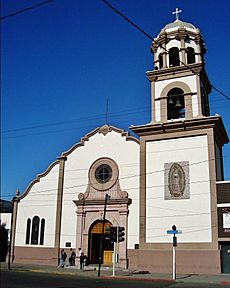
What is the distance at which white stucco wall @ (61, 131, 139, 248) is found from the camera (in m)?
29.9

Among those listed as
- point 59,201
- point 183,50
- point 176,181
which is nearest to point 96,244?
point 59,201

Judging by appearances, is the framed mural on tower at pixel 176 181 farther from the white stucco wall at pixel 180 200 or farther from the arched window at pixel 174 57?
the arched window at pixel 174 57

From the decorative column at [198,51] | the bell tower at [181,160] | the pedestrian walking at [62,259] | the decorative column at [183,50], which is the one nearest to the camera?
the bell tower at [181,160]

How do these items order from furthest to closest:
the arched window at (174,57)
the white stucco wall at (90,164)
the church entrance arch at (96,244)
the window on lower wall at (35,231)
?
the window on lower wall at (35,231), the arched window at (174,57), the church entrance arch at (96,244), the white stucco wall at (90,164)

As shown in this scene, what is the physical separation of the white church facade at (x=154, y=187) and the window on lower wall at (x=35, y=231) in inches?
3.5

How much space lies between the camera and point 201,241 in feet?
84.9

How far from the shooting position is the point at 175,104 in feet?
98.7

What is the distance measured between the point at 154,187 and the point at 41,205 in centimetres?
1125

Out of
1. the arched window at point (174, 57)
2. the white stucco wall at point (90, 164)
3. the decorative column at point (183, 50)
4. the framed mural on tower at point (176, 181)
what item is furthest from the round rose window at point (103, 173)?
the decorative column at point (183, 50)

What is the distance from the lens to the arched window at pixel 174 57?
31.0m

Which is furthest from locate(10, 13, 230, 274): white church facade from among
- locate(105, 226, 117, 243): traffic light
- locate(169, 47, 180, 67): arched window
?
locate(105, 226, 117, 243): traffic light

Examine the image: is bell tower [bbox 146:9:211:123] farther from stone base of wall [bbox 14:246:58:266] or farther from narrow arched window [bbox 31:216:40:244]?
stone base of wall [bbox 14:246:58:266]

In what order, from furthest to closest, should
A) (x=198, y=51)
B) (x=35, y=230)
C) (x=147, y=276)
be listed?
(x=35, y=230)
(x=198, y=51)
(x=147, y=276)

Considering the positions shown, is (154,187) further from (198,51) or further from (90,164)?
(198,51)
